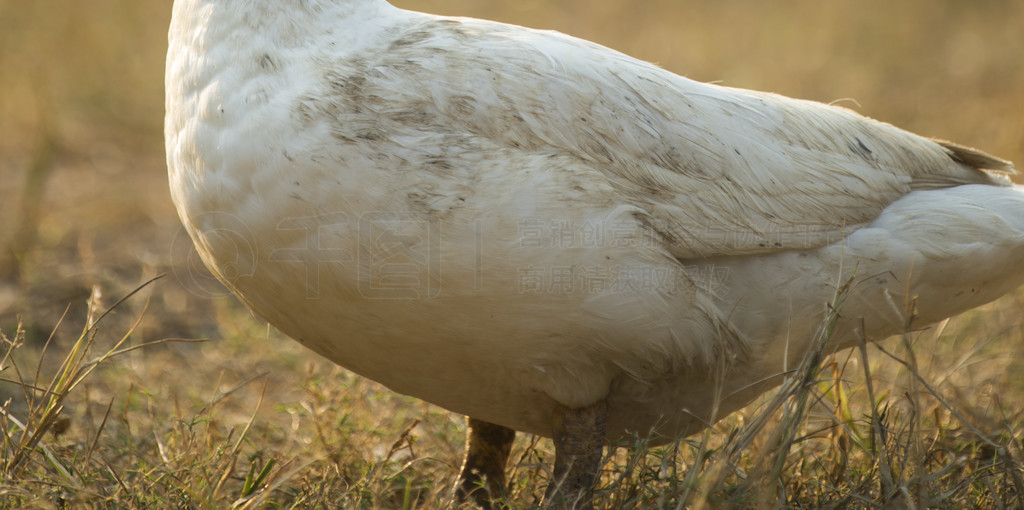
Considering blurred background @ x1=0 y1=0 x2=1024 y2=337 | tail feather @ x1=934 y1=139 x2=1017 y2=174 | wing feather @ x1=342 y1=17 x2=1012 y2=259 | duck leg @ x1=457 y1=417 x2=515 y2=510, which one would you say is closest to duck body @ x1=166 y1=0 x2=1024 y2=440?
wing feather @ x1=342 y1=17 x2=1012 y2=259

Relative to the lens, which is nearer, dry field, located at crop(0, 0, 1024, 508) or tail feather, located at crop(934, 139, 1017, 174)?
dry field, located at crop(0, 0, 1024, 508)

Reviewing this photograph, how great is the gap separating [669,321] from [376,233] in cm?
76

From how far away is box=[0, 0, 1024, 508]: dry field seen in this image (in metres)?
2.46

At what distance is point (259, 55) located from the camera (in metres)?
2.29

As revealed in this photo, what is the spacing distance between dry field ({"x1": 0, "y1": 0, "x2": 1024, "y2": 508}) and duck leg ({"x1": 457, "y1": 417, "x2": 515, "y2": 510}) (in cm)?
7

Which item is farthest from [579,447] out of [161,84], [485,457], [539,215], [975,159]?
[161,84]

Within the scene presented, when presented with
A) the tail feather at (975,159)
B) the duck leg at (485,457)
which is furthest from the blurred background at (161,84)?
the tail feather at (975,159)

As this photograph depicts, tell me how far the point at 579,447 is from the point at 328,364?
1664mm

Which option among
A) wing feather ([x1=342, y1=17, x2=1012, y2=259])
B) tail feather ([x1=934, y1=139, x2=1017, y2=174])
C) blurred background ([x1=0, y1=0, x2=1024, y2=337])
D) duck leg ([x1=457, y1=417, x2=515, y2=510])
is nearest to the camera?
wing feather ([x1=342, y1=17, x2=1012, y2=259])

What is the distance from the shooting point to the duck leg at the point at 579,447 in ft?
8.44

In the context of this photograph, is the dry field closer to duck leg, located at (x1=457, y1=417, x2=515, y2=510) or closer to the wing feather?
duck leg, located at (x1=457, y1=417, x2=515, y2=510)

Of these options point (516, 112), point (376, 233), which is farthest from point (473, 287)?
point (516, 112)

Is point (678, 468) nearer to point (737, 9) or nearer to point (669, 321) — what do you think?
point (669, 321)

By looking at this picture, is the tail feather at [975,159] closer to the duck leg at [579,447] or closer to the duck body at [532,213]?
the duck body at [532,213]
